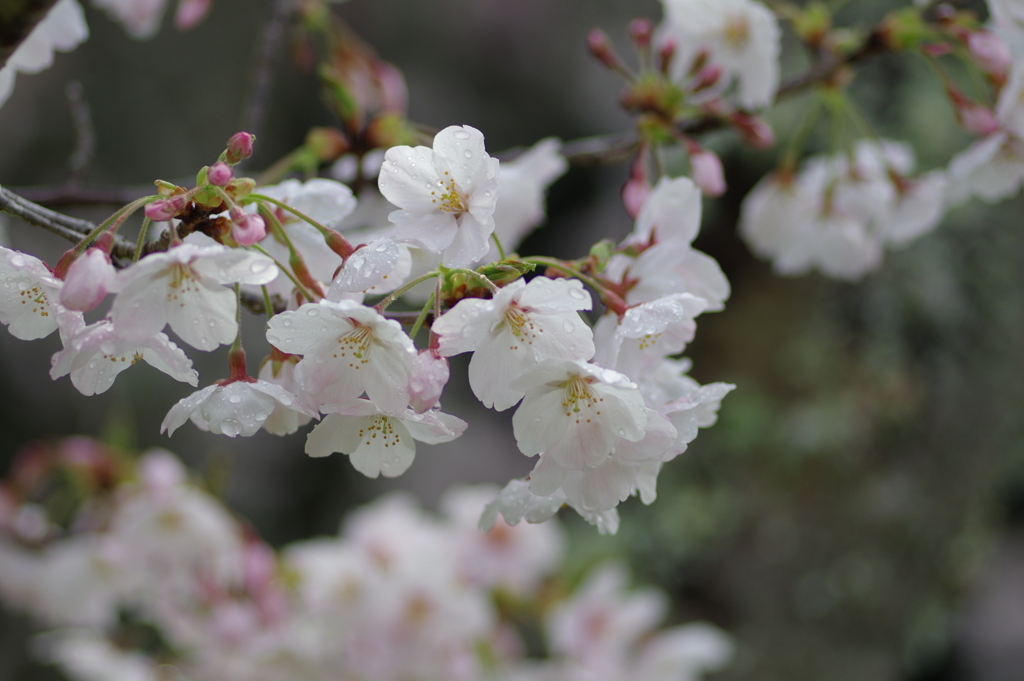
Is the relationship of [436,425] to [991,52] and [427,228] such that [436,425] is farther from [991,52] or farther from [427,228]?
[991,52]

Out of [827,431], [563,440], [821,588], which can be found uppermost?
[563,440]

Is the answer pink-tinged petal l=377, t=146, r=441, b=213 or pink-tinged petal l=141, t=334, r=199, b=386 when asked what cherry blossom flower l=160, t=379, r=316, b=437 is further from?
pink-tinged petal l=377, t=146, r=441, b=213

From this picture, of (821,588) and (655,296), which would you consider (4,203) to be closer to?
(655,296)

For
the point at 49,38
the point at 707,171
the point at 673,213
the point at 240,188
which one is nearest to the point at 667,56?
the point at 707,171

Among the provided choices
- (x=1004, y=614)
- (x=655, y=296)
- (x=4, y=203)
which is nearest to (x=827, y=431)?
(x=1004, y=614)

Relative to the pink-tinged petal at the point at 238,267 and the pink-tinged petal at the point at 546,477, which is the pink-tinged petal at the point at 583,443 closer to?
the pink-tinged petal at the point at 546,477

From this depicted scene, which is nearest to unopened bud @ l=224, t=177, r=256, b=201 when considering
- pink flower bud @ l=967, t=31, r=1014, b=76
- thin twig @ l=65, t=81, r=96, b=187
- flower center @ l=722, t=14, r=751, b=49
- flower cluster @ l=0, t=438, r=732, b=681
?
thin twig @ l=65, t=81, r=96, b=187

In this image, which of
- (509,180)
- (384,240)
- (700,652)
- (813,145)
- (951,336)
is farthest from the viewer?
(813,145)

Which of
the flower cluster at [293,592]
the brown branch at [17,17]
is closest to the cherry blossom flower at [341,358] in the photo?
the brown branch at [17,17]
